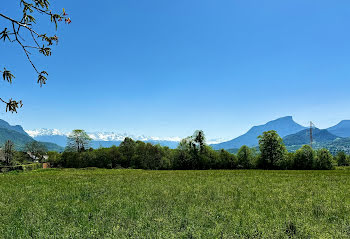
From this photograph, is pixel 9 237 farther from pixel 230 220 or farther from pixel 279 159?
pixel 279 159

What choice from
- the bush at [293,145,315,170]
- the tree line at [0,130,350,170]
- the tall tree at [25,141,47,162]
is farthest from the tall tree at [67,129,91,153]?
the bush at [293,145,315,170]

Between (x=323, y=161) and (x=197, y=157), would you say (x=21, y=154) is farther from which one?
(x=323, y=161)

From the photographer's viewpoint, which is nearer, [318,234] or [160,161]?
[318,234]

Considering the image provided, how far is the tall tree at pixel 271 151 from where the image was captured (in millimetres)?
64812

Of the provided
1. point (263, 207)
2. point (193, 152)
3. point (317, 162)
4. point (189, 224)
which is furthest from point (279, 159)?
point (189, 224)

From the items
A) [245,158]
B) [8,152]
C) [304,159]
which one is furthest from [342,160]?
[8,152]

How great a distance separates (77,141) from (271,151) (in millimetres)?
76651

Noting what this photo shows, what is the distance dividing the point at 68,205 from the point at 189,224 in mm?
6491

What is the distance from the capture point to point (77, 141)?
276 feet

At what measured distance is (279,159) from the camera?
211 feet

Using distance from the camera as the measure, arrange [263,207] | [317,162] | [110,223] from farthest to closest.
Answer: [317,162]
[263,207]
[110,223]

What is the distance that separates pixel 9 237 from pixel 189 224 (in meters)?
5.73

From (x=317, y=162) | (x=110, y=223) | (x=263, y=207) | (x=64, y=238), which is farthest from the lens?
(x=317, y=162)

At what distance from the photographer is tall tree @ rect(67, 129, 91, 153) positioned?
8356 cm
